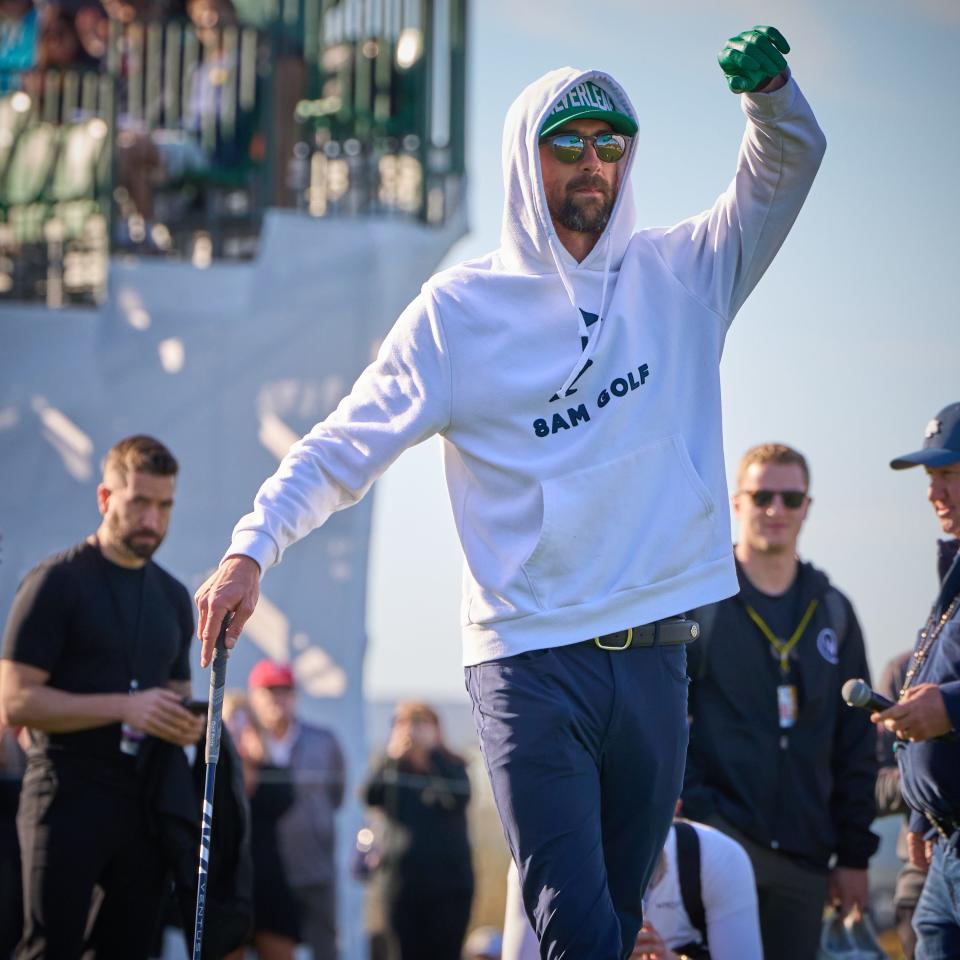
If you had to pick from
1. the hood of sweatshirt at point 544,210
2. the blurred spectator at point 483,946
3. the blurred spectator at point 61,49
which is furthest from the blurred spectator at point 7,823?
the blurred spectator at point 61,49

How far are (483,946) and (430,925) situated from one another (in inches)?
11.3

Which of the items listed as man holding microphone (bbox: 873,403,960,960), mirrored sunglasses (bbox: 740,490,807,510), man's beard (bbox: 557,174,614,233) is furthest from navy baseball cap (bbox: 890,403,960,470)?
man's beard (bbox: 557,174,614,233)

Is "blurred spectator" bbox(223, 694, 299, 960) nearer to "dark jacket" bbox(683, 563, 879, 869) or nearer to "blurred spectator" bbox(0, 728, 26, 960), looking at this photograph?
"blurred spectator" bbox(0, 728, 26, 960)

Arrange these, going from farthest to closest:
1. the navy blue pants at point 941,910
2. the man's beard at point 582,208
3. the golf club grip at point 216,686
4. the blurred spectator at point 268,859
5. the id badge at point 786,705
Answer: the blurred spectator at point 268,859
the id badge at point 786,705
the navy blue pants at point 941,910
the man's beard at point 582,208
the golf club grip at point 216,686

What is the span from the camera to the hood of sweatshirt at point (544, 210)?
11.2ft

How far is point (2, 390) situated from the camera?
32.2 feet

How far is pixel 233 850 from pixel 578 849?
6.70 ft

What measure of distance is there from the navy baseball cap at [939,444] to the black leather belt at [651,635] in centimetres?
139

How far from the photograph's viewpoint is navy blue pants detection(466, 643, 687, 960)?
3156mm

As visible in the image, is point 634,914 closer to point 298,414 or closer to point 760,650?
point 760,650

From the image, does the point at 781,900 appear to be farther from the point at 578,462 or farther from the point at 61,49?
the point at 61,49

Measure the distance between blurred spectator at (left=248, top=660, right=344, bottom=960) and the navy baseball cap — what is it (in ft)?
14.5

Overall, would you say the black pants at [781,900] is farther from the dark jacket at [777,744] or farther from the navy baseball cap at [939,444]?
the navy baseball cap at [939,444]

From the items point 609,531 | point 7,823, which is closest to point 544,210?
point 609,531
